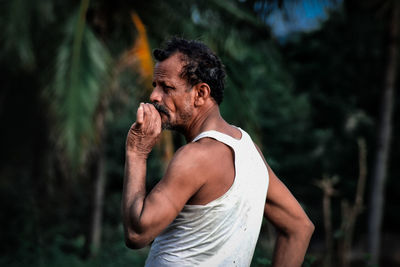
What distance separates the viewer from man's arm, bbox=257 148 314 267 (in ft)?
7.34

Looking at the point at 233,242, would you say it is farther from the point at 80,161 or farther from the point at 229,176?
the point at 80,161

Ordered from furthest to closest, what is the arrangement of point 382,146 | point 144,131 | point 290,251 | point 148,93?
point 382,146 → point 148,93 → point 290,251 → point 144,131

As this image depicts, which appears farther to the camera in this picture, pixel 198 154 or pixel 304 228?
pixel 304 228

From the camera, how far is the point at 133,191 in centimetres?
184

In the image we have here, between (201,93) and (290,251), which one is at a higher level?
(201,93)

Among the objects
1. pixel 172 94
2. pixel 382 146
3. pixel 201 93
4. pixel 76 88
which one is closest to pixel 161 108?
pixel 172 94

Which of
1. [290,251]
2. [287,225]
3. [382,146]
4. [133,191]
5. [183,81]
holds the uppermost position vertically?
[183,81]

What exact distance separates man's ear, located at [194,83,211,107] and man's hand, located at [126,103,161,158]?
0.57ft

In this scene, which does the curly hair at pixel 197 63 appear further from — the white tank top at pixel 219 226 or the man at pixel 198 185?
the white tank top at pixel 219 226

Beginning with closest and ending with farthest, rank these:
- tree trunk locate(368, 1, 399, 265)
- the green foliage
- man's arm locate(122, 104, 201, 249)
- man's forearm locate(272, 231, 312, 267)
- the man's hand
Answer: man's arm locate(122, 104, 201, 249) → the man's hand → man's forearm locate(272, 231, 312, 267) → the green foliage → tree trunk locate(368, 1, 399, 265)

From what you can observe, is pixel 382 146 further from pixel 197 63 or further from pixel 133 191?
pixel 133 191

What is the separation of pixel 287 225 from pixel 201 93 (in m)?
0.73

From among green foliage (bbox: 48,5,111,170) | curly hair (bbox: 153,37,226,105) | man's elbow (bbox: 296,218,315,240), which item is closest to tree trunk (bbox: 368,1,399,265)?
green foliage (bbox: 48,5,111,170)

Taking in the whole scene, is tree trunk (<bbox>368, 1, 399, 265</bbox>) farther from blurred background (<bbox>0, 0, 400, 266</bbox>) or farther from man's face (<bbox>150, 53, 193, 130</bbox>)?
man's face (<bbox>150, 53, 193, 130</bbox>)
